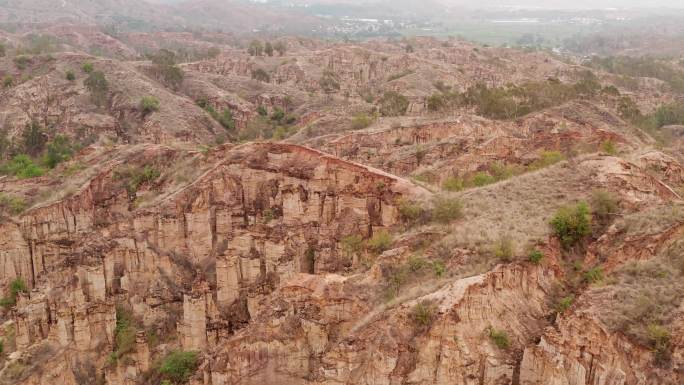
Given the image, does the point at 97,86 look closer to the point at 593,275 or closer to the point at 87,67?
the point at 87,67

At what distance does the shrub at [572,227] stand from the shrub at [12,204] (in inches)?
823

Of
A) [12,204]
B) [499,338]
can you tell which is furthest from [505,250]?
[12,204]

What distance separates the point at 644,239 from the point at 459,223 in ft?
16.2

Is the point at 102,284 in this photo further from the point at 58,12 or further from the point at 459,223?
the point at 58,12

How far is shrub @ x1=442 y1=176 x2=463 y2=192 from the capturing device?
24562 millimetres

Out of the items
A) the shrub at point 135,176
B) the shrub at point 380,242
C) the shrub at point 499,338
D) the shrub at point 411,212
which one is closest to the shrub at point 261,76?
the shrub at point 135,176

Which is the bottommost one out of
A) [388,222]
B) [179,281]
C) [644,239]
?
[179,281]

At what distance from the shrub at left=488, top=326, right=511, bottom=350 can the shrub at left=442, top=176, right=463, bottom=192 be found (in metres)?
10.9

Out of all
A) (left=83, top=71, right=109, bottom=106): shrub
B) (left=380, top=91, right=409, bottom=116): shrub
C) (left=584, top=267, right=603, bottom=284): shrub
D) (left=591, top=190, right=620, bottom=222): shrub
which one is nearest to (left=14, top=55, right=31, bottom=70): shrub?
(left=83, top=71, right=109, bottom=106): shrub

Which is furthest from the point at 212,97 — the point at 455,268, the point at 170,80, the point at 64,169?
the point at 455,268

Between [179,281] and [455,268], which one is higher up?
[455,268]

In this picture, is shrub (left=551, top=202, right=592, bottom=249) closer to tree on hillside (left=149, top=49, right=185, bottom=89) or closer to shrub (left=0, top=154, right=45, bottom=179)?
shrub (left=0, top=154, right=45, bottom=179)

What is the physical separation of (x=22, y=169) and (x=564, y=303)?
103ft

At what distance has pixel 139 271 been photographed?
75.6 feet
